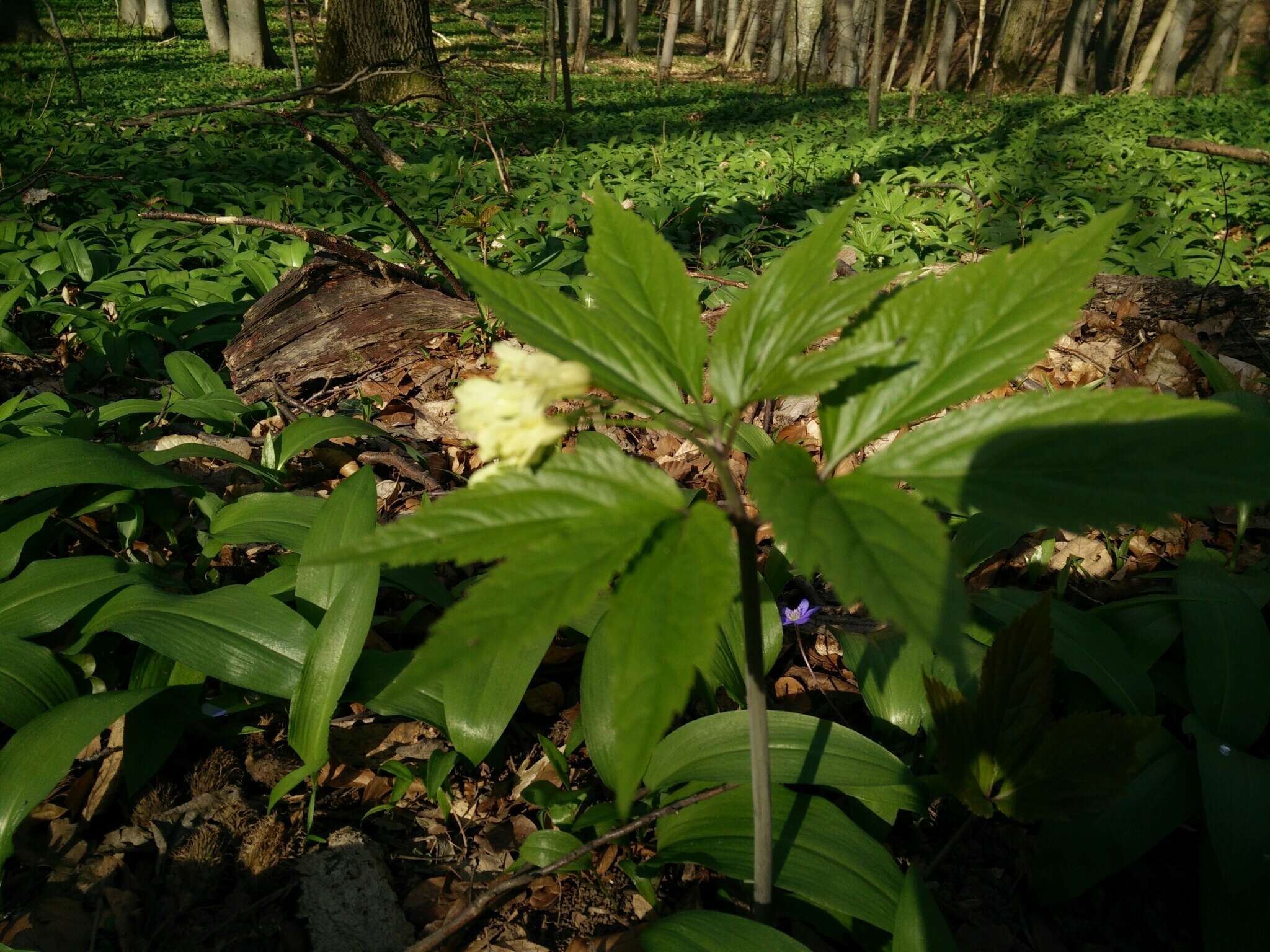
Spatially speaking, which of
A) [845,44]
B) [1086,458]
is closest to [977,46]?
[845,44]

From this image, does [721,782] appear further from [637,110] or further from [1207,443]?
[637,110]

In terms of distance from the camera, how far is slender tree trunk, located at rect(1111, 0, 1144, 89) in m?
16.2

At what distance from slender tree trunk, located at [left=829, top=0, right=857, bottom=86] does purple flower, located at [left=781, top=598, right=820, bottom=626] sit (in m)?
17.4

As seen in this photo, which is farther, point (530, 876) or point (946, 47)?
point (946, 47)

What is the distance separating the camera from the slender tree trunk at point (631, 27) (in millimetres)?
21828

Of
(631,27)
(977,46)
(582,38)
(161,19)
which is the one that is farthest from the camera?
(631,27)

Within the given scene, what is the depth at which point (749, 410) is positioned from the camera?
2996 millimetres

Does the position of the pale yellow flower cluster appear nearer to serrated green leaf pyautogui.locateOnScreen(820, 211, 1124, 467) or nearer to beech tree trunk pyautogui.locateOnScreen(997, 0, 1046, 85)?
serrated green leaf pyautogui.locateOnScreen(820, 211, 1124, 467)

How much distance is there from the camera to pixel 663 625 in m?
0.60

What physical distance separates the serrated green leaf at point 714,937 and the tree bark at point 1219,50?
2058 centimetres

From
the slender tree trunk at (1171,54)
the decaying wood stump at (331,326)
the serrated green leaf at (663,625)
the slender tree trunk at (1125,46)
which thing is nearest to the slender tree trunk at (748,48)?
the slender tree trunk at (1125,46)

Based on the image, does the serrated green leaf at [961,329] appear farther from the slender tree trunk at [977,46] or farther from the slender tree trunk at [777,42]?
the slender tree trunk at [777,42]

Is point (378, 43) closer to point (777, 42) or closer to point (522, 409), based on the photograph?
point (522, 409)

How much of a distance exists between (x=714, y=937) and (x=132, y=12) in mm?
26255
